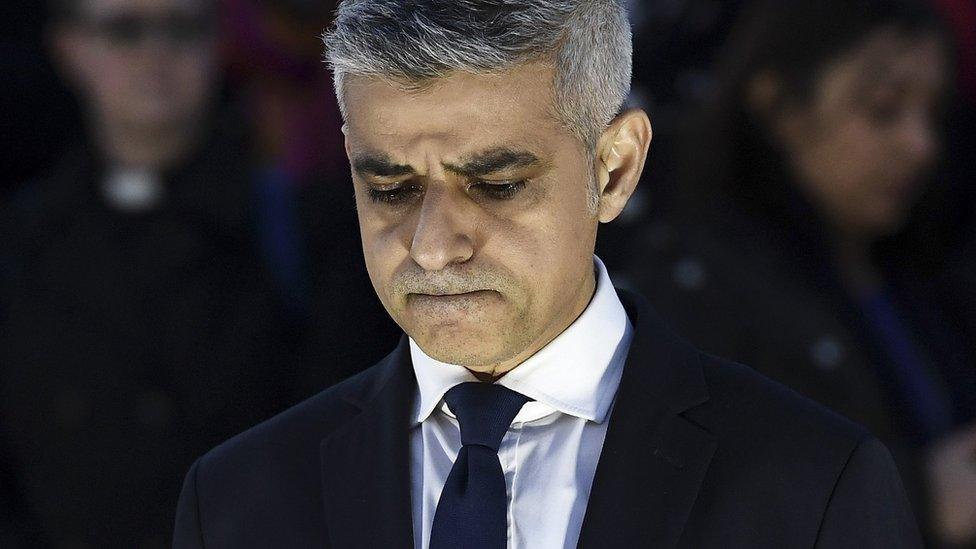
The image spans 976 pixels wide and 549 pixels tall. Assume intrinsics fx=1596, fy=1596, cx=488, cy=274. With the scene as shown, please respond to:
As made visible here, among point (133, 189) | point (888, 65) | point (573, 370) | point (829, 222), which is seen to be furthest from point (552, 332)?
point (133, 189)

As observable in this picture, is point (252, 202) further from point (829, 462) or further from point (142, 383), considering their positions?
point (829, 462)

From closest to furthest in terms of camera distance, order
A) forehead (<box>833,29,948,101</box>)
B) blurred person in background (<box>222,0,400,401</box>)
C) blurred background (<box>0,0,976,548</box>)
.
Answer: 1. blurred background (<box>0,0,976,548</box>)
2. forehead (<box>833,29,948,101</box>)
3. blurred person in background (<box>222,0,400,401</box>)

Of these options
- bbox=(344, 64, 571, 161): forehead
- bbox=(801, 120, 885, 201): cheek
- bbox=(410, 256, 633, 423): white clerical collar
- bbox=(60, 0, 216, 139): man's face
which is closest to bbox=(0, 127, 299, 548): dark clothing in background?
bbox=(60, 0, 216, 139): man's face

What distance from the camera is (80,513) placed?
13.3ft

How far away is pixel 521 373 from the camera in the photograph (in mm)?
2357

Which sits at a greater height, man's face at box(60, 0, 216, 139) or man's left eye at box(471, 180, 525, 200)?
man's left eye at box(471, 180, 525, 200)

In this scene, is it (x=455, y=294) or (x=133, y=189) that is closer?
(x=455, y=294)

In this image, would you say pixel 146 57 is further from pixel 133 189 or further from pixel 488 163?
pixel 488 163

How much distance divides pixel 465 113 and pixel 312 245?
6.56 ft

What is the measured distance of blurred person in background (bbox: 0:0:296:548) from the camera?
4062mm

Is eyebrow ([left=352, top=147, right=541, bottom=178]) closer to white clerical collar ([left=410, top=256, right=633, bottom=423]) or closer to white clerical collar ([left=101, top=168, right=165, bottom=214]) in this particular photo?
white clerical collar ([left=410, top=256, right=633, bottom=423])

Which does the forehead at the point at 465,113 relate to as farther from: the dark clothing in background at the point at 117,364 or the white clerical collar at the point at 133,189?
the white clerical collar at the point at 133,189

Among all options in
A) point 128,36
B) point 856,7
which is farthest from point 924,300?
point 128,36

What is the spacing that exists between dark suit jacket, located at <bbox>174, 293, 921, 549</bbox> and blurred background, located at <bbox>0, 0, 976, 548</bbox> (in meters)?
1.22
